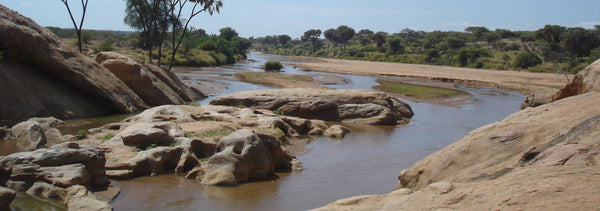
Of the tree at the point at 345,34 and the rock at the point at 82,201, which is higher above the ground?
the tree at the point at 345,34

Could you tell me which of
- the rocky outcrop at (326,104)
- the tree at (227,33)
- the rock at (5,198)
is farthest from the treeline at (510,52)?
the rock at (5,198)

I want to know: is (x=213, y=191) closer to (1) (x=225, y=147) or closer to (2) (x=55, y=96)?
(1) (x=225, y=147)

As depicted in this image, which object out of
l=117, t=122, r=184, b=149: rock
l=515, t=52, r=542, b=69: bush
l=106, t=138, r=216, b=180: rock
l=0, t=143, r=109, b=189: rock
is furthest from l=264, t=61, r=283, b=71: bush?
l=0, t=143, r=109, b=189: rock

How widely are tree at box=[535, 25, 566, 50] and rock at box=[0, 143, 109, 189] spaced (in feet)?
238

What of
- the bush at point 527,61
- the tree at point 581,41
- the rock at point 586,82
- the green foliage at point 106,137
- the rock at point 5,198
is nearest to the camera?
the rock at point 5,198

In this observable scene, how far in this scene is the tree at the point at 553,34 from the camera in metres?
68.2

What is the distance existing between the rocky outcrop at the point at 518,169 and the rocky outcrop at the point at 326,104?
1272 centimetres

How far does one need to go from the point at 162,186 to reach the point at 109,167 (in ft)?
4.75

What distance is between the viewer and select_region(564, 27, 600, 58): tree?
205 feet

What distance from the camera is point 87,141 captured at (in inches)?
496

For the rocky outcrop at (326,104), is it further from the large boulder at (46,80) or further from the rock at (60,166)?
the rock at (60,166)

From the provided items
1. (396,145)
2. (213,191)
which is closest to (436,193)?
(213,191)

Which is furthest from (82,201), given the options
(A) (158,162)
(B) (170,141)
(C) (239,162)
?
(B) (170,141)

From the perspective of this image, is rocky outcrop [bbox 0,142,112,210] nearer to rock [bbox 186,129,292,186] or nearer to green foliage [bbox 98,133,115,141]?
rock [bbox 186,129,292,186]
